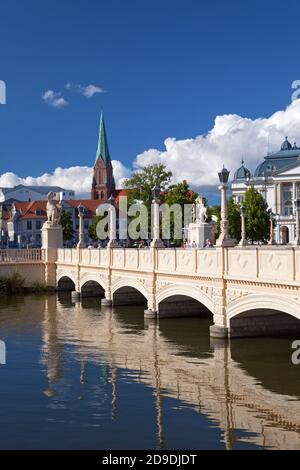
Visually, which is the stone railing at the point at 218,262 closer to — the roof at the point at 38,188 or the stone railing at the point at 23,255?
the stone railing at the point at 23,255

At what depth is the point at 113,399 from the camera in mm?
15758

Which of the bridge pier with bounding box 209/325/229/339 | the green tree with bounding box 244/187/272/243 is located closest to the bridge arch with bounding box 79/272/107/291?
the bridge pier with bounding box 209/325/229/339

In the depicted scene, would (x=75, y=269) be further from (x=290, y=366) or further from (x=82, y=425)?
A: (x=82, y=425)

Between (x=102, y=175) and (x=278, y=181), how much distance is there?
59.9 meters

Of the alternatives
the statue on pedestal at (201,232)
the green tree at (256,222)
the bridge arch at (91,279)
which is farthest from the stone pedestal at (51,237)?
the green tree at (256,222)

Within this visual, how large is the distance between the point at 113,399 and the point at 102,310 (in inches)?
767

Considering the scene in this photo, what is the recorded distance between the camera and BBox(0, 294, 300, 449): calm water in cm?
1284

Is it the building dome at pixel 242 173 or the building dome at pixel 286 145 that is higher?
the building dome at pixel 286 145

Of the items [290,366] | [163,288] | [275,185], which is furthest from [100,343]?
[275,185]

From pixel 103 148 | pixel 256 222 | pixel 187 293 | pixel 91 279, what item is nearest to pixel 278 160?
pixel 256 222

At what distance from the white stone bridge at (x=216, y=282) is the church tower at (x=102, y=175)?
115 meters

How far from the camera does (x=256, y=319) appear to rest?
22.9 meters

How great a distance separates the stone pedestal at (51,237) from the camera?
159 ft

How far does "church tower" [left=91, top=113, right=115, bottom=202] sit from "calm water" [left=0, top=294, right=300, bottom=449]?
127167 mm
